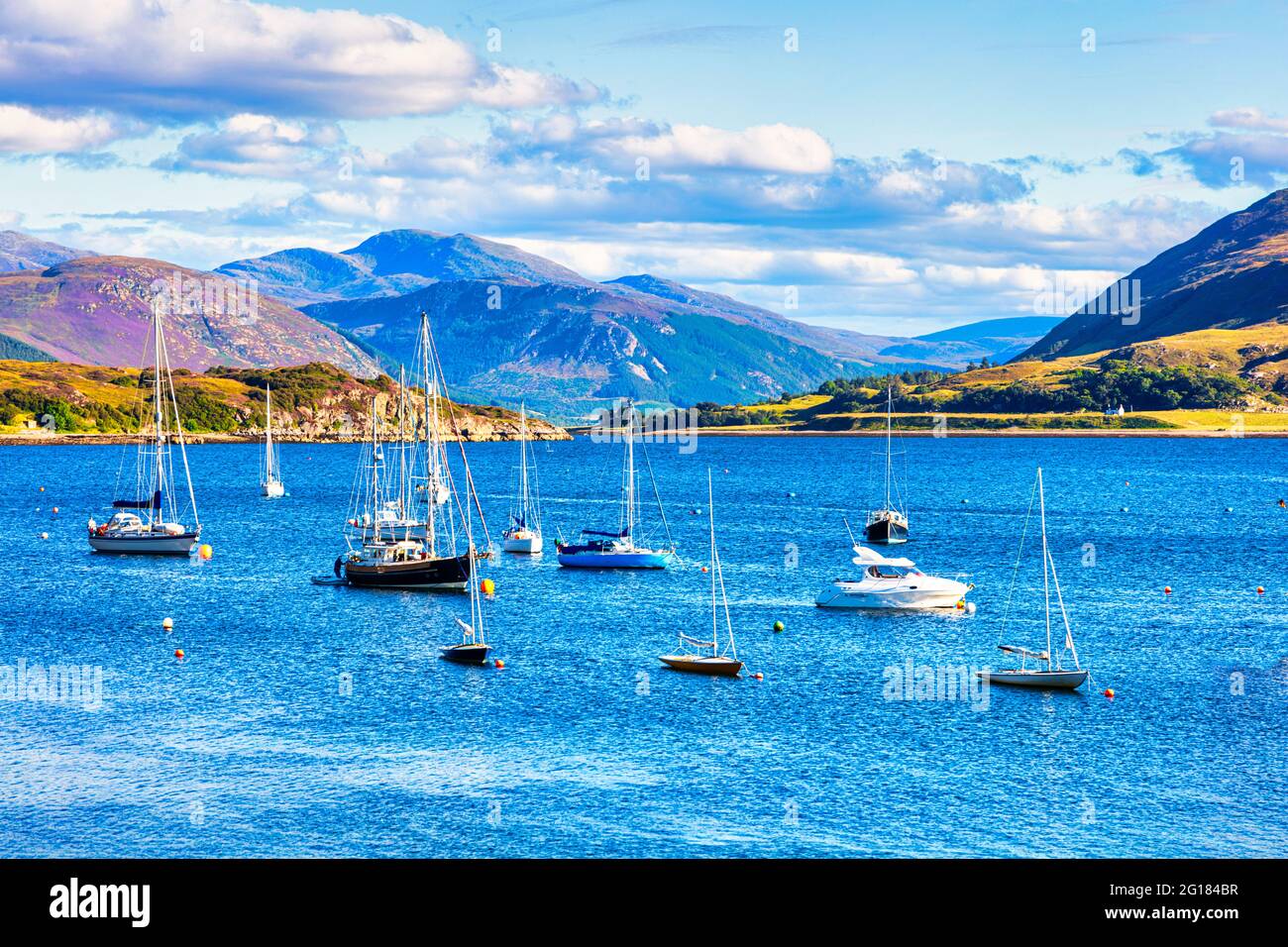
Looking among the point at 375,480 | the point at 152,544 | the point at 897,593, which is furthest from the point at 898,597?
the point at 152,544

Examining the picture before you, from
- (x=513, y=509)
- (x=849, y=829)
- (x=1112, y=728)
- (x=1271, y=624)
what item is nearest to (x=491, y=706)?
(x=849, y=829)

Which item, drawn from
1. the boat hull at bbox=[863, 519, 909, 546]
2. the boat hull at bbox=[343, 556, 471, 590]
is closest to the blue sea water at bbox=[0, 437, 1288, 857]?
the boat hull at bbox=[343, 556, 471, 590]

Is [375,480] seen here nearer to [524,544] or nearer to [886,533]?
[524,544]

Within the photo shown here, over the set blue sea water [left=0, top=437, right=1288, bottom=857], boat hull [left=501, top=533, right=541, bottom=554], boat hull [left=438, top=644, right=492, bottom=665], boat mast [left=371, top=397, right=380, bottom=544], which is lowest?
blue sea water [left=0, top=437, right=1288, bottom=857]

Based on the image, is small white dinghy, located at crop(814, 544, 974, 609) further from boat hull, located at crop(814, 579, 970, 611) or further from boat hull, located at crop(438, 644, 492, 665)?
boat hull, located at crop(438, 644, 492, 665)

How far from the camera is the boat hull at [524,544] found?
11062 centimetres

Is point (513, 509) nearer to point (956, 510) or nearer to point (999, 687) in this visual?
point (956, 510)

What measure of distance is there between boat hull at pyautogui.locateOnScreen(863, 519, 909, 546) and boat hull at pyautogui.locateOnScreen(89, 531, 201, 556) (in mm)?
60920

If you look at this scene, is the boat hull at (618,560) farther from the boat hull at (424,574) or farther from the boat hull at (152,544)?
the boat hull at (152,544)

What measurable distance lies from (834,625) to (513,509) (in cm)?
9110

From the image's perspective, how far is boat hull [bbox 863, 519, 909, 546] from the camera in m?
122

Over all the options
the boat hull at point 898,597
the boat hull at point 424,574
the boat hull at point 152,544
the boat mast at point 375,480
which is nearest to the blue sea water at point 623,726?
the boat hull at point 424,574

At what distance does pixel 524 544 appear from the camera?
→ 111 metres
